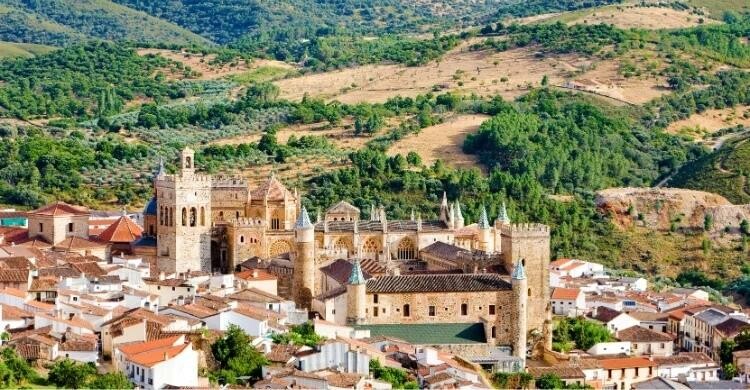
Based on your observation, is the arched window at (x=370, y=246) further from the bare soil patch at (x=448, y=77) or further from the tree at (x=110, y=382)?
the bare soil patch at (x=448, y=77)

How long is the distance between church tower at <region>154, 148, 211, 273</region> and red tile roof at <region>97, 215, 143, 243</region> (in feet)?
8.79

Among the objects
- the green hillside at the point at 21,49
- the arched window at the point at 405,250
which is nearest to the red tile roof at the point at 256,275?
the arched window at the point at 405,250

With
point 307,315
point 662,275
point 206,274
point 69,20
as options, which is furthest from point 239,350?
point 69,20

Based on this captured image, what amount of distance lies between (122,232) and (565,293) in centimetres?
1559

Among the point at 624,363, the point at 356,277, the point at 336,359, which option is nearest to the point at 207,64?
the point at 356,277

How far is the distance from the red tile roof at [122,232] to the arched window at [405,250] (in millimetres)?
9066

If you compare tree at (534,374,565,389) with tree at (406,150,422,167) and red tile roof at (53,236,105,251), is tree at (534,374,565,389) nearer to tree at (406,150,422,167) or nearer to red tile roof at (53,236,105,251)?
red tile roof at (53,236,105,251)

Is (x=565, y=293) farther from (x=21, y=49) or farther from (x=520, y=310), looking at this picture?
(x=21, y=49)

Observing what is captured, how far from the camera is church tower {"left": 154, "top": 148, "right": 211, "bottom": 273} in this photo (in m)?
52.2

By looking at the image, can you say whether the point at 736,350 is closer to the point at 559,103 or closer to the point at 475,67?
the point at 559,103

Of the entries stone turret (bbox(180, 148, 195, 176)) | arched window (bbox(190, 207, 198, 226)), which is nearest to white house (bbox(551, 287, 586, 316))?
arched window (bbox(190, 207, 198, 226))

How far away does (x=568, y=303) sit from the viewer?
179 feet

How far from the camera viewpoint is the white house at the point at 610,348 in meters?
48.9

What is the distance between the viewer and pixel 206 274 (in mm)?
Answer: 49844
